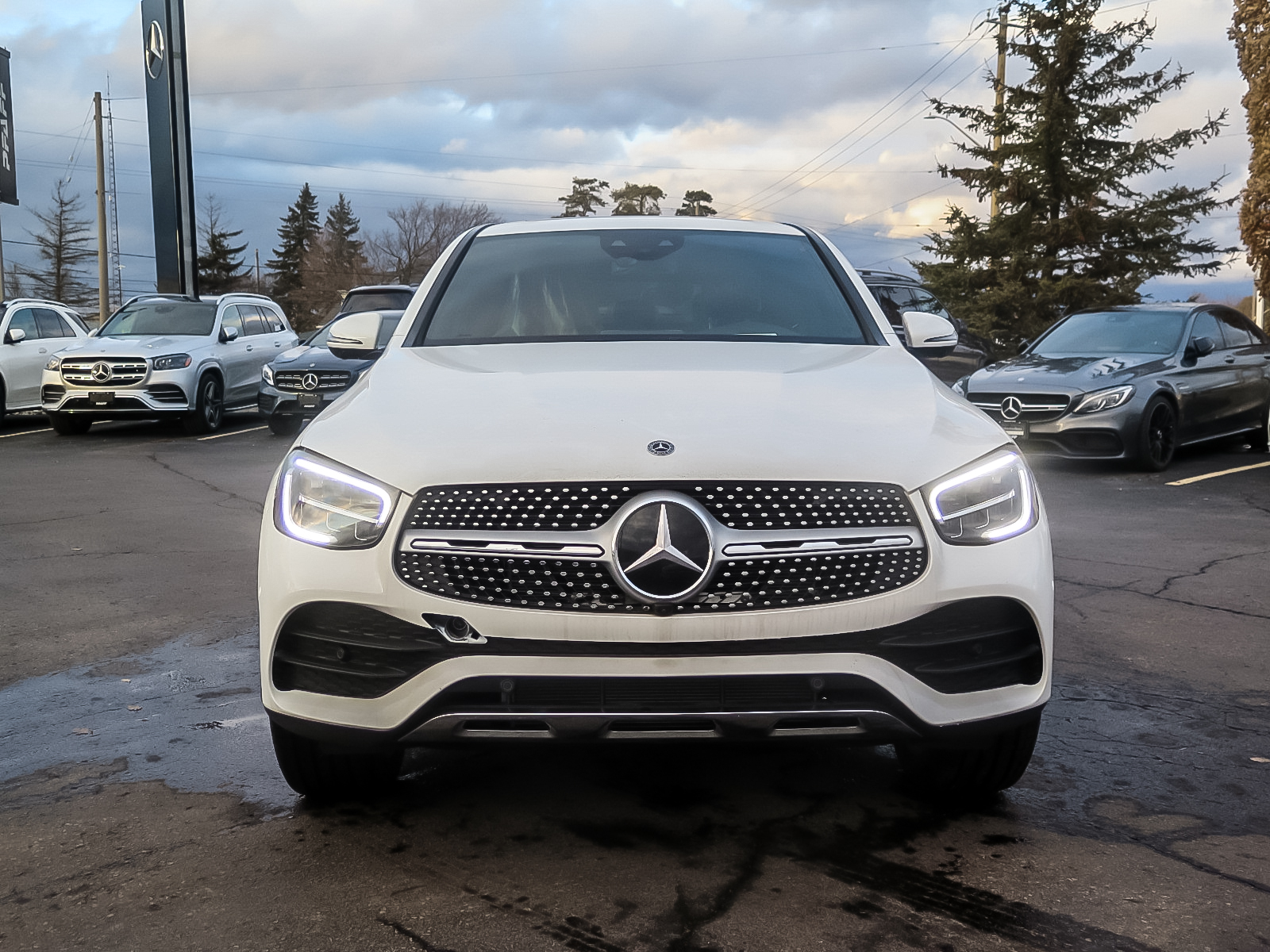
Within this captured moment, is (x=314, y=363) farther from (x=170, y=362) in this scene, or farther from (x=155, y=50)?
(x=155, y=50)

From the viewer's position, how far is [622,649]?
281 centimetres

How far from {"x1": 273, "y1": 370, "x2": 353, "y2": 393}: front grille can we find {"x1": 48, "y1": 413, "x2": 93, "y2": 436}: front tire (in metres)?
3.22

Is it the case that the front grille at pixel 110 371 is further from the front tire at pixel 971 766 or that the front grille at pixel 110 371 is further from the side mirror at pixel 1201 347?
the front tire at pixel 971 766

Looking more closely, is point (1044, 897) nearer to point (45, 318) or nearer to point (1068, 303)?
point (45, 318)

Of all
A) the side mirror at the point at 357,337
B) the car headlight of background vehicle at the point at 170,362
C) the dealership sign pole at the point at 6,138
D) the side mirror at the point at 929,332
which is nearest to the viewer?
the side mirror at the point at 929,332

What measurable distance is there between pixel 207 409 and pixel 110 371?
1.24 m

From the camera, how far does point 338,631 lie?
2.95m

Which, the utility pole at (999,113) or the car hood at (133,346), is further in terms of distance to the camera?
the utility pole at (999,113)

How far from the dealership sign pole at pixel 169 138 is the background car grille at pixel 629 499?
24.4m

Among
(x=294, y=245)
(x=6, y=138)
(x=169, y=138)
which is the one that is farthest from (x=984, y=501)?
(x=294, y=245)

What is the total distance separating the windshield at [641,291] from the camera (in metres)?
4.27

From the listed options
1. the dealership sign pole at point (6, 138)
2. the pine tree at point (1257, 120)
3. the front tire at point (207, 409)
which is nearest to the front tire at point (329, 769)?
the front tire at point (207, 409)

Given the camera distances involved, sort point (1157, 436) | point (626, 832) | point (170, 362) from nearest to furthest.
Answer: point (626, 832) < point (1157, 436) < point (170, 362)

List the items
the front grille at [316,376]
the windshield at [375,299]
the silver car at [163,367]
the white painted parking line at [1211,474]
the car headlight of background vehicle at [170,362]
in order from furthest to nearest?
the windshield at [375,299] < the car headlight of background vehicle at [170,362] < the silver car at [163,367] < the front grille at [316,376] < the white painted parking line at [1211,474]
